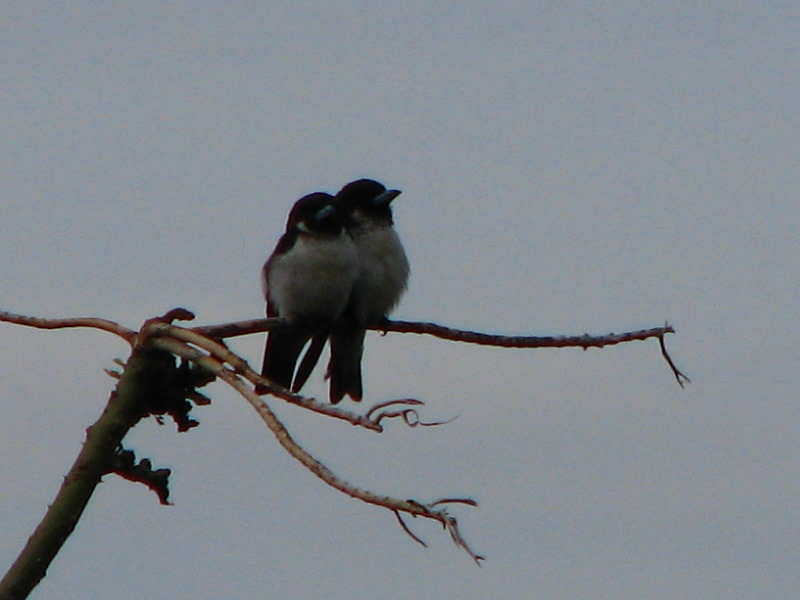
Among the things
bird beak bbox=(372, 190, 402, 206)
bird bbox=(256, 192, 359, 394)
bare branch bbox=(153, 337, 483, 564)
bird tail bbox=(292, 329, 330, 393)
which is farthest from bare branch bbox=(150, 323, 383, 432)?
bird beak bbox=(372, 190, 402, 206)

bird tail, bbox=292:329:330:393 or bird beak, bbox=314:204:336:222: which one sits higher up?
bird beak, bbox=314:204:336:222

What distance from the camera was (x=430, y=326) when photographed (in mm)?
4758

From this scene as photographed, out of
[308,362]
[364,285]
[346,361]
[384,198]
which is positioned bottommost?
[308,362]

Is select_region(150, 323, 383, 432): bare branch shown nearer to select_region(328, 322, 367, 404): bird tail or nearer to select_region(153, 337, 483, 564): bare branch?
select_region(153, 337, 483, 564): bare branch

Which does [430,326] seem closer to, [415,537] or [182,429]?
[182,429]

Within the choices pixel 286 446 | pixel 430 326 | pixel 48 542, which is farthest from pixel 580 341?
pixel 48 542

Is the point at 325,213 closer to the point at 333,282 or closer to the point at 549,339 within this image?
the point at 333,282

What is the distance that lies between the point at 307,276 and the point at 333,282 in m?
0.15

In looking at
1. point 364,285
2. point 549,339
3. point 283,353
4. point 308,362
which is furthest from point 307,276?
point 549,339

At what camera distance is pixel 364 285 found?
8.49 meters

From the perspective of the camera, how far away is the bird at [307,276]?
305 inches

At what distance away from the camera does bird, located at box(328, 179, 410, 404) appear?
8.44 metres

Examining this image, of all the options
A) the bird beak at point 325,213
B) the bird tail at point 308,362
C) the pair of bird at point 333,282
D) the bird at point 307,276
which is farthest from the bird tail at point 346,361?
the bird beak at point 325,213

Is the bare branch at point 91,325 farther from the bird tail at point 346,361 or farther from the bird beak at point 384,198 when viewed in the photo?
the bird beak at point 384,198
